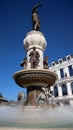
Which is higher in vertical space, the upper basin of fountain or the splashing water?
the upper basin of fountain

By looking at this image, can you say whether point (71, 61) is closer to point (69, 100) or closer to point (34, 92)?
point (69, 100)

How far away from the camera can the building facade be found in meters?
41.6

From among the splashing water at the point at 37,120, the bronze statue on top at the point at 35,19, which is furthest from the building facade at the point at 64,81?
the splashing water at the point at 37,120

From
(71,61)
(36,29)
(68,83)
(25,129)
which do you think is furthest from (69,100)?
(25,129)

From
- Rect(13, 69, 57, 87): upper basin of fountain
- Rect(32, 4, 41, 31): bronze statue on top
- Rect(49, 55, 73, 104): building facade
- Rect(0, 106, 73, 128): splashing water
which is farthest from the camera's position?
Rect(49, 55, 73, 104): building facade

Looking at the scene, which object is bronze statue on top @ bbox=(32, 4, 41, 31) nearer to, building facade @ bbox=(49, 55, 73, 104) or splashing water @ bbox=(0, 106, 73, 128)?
splashing water @ bbox=(0, 106, 73, 128)

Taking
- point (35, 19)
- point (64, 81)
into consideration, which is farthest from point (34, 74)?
point (64, 81)

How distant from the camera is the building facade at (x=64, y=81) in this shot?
136 feet

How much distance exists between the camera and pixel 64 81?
43.3 m

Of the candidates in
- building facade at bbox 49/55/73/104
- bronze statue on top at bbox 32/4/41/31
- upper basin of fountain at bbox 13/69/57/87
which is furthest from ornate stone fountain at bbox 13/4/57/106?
building facade at bbox 49/55/73/104

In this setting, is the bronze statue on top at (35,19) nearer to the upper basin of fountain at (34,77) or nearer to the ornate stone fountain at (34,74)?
the ornate stone fountain at (34,74)

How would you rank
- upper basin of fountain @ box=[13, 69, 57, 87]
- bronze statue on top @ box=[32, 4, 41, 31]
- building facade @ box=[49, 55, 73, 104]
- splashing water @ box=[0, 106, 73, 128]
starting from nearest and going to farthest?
splashing water @ box=[0, 106, 73, 128] → upper basin of fountain @ box=[13, 69, 57, 87] → bronze statue on top @ box=[32, 4, 41, 31] → building facade @ box=[49, 55, 73, 104]

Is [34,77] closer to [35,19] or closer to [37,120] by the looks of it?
[37,120]

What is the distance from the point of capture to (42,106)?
7996 millimetres
